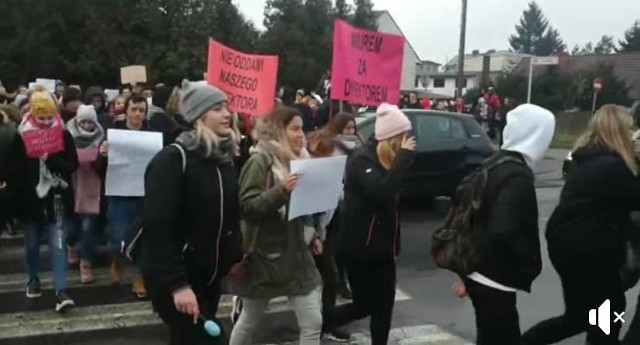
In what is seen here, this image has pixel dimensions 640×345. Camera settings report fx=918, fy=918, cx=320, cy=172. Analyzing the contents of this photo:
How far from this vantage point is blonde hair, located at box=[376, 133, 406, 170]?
5.42m

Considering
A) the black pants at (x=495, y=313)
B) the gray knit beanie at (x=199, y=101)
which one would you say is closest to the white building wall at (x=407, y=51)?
the black pants at (x=495, y=313)

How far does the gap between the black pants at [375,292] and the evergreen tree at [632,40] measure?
104722mm

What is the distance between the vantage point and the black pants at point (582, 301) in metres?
5.14

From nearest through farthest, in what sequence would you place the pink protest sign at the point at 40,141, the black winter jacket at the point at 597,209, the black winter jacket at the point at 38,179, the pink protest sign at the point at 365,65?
the black winter jacket at the point at 597,209, the pink protest sign at the point at 40,141, the black winter jacket at the point at 38,179, the pink protest sign at the point at 365,65

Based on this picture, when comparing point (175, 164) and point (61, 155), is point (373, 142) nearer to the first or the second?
point (175, 164)

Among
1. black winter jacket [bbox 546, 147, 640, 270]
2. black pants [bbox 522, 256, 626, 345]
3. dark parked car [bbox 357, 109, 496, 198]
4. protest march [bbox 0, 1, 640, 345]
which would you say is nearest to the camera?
protest march [bbox 0, 1, 640, 345]

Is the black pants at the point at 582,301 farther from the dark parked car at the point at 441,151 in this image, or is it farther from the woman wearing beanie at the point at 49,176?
the dark parked car at the point at 441,151

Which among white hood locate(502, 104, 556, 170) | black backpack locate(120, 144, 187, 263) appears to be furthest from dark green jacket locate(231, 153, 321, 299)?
white hood locate(502, 104, 556, 170)

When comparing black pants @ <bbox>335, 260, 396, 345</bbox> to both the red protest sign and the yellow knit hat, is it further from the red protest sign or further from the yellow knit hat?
the yellow knit hat

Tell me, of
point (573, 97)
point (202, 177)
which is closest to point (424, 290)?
point (202, 177)

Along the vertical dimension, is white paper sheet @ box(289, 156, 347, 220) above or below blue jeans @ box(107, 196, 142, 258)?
above

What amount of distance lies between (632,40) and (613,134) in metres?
108

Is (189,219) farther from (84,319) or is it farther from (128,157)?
(128,157)

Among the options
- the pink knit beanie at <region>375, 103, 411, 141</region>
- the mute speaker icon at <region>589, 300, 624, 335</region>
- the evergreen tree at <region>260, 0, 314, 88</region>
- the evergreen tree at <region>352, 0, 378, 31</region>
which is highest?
the evergreen tree at <region>352, 0, 378, 31</region>
